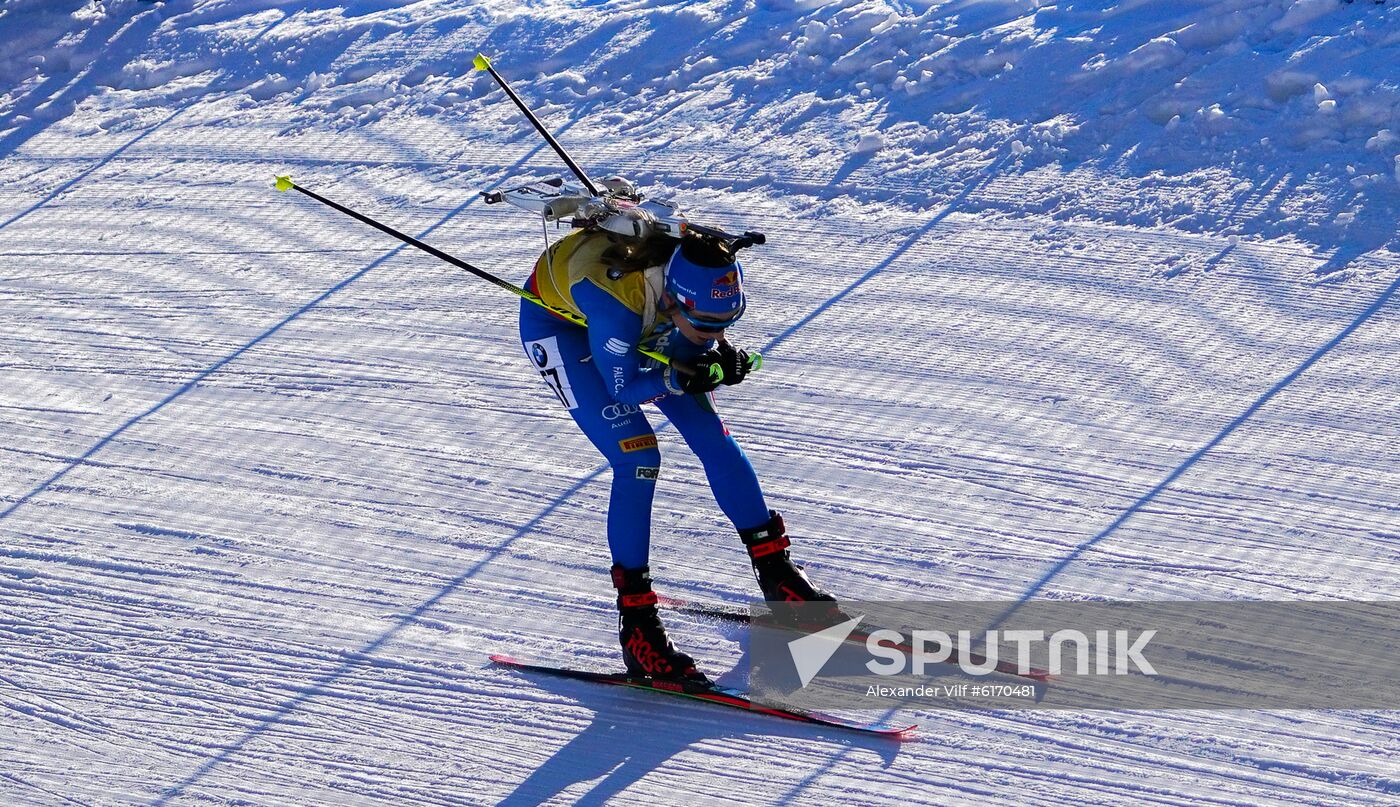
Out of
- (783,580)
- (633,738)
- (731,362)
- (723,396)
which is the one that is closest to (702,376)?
(731,362)

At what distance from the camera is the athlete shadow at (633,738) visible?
14.3ft

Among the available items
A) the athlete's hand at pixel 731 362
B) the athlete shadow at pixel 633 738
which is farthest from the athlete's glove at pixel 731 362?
the athlete shadow at pixel 633 738

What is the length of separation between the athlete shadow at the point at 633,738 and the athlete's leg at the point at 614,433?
1.47 feet

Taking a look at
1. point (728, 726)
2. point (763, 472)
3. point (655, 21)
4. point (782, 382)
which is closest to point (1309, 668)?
point (728, 726)

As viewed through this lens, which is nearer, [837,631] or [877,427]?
[837,631]

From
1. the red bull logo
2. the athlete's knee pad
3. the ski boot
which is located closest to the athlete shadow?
the ski boot

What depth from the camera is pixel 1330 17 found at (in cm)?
831

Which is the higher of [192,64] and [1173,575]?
[192,64]

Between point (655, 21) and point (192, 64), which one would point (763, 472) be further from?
Answer: point (192, 64)

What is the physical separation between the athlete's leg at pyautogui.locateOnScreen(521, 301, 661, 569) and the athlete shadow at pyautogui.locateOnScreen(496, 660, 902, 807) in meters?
0.45

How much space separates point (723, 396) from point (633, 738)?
7.27 ft

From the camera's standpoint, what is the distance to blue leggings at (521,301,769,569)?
4.71m

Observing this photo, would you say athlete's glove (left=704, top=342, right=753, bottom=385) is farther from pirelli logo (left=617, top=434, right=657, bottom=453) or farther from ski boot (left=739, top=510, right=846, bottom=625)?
ski boot (left=739, top=510, right=846, bottom=625)

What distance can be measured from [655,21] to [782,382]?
443 centimetres
